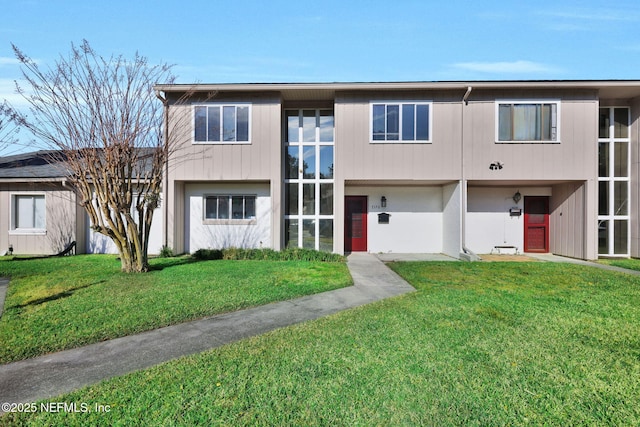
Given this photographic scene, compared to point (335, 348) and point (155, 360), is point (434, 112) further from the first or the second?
point (155, 360)

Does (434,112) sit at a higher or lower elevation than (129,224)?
higher

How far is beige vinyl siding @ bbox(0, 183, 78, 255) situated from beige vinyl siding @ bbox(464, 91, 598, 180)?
47.7ft

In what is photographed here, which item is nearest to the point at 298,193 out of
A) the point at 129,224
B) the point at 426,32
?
the point at 129,224

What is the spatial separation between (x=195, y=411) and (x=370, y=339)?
215 cm

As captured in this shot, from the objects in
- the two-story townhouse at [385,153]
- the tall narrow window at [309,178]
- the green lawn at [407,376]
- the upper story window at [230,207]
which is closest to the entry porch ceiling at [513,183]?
the two-story townhouse at [385,153]

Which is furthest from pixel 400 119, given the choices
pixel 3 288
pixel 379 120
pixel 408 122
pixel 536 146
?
pixel 3 288

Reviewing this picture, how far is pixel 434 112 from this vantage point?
10.7 meters

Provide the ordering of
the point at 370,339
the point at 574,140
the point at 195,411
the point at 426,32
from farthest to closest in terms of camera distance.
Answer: the point at 574,140 → the point at 426,32 → the point at 370,339 → the point at 195,411

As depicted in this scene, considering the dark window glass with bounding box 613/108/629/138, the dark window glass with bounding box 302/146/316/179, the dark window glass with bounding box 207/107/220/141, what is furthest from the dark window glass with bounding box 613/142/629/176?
the dark window glass with bounding box 207/107/220/141

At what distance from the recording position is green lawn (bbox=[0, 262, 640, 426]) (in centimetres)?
236

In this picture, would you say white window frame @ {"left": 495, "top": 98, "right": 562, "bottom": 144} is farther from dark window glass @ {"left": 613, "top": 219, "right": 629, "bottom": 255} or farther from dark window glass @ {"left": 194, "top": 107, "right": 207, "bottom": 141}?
dark window glass @ {"left": 194, "top": 107, "right": 207, "bottom": 141}

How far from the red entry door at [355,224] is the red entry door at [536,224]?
6.58 m

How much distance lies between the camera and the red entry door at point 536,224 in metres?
12.3

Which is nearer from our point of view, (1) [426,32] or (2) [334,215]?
(1) [426,32]
